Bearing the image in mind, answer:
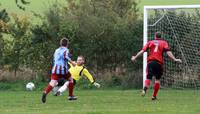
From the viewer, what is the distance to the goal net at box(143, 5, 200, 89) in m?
26.7

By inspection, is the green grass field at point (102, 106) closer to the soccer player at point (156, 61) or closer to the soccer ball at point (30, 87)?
the soccer player at point (156, 61)

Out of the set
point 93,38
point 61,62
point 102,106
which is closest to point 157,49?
point 61,62

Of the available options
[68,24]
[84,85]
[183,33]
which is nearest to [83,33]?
[68,24]

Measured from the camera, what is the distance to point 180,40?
89.6 feet

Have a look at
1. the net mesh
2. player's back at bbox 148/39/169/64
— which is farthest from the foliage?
player's back at bbox 148/39/169/64

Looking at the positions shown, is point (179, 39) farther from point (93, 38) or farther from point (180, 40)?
point (93, 38)

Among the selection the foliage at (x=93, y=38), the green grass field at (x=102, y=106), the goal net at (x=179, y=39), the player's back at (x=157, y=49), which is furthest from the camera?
the foliage at (x=93, y=38)

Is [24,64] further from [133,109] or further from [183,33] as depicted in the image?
[133,109]

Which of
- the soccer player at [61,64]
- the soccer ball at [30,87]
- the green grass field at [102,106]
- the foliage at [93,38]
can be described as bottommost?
the green grass field at [102,106]

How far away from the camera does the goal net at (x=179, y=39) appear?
87.5 feet

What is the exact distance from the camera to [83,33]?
29453 millimetres

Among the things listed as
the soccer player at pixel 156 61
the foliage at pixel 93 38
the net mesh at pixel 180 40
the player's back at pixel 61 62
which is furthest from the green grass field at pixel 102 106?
the foliage at pixel 93 38

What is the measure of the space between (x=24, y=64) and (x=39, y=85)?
153 centimetres

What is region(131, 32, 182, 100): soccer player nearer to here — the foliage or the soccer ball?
the soccer ball
